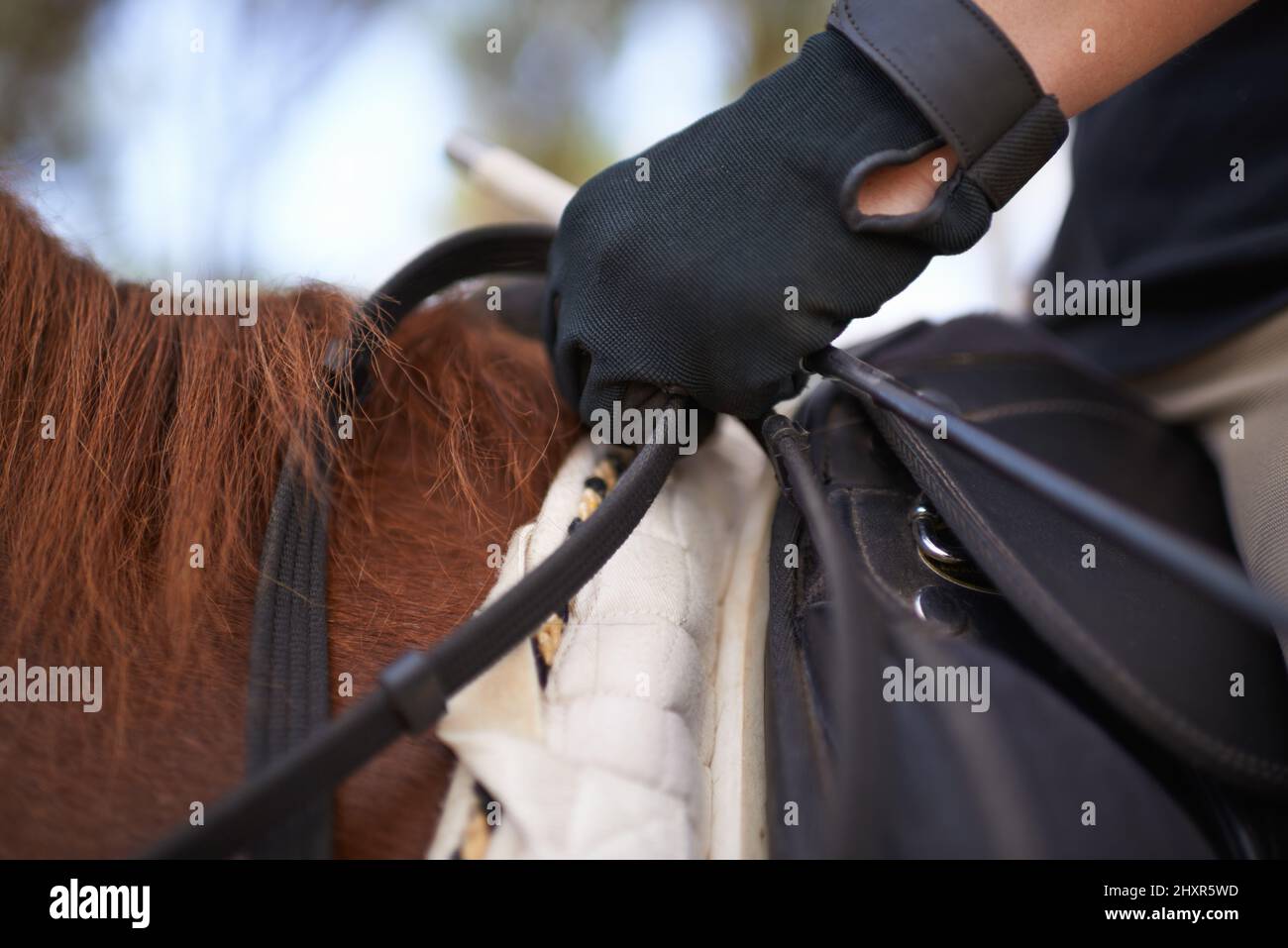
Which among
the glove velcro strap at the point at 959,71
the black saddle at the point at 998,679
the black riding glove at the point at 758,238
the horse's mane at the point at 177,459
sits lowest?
the black saddle at the point at 998,679

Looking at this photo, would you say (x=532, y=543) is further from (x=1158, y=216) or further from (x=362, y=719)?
(x=1158, y=216)

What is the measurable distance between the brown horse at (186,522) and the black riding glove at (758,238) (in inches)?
4.7

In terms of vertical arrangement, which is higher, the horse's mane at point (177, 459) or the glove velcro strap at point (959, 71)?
the glove velcro strap at point (959, 71)

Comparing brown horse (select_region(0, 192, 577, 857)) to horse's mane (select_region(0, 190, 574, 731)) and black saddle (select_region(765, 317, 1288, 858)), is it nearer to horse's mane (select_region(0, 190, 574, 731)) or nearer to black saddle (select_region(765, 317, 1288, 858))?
horse's mane (select_region(0, 190, 574, 731))

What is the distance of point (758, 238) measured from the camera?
47 cm

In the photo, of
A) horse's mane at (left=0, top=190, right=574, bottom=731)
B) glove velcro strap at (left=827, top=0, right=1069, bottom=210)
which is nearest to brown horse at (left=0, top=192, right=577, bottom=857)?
horse's mane at (left=0, top=190, right=574, bottom=731)

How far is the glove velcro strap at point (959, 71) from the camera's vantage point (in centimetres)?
46

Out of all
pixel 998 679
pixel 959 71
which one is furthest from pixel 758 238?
pixel 998 679

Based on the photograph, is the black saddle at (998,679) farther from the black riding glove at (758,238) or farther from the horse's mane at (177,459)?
the horse's mane at (177,459)

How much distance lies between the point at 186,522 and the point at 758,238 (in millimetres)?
358

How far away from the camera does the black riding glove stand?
1.52ft

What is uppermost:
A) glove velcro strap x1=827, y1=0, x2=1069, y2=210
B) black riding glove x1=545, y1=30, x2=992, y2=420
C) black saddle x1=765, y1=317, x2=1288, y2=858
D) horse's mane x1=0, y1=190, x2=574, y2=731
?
glove velcro strap x1=827, y1=0, x2=1069, y2=210

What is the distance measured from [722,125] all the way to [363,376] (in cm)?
28

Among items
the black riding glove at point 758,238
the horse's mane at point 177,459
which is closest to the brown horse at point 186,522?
the horse's mane at point 177,459
